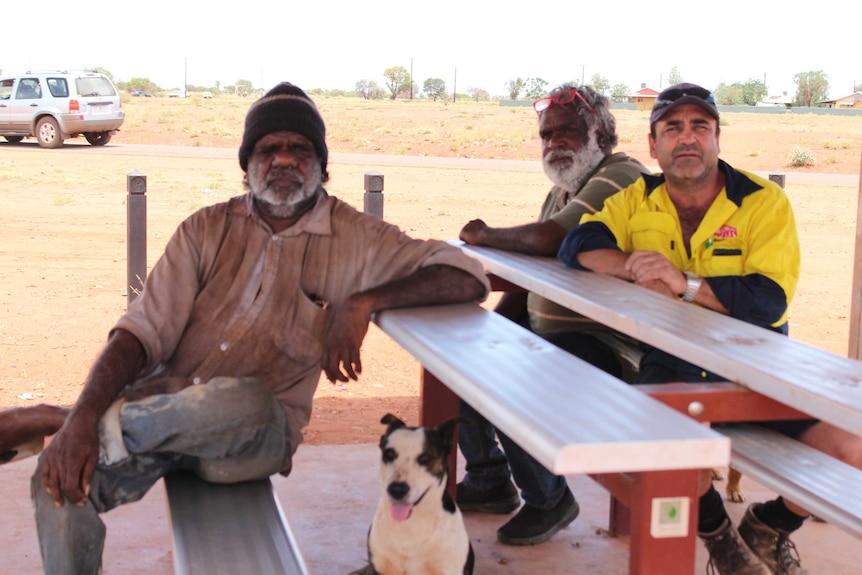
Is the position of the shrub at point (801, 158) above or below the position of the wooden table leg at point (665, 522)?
above

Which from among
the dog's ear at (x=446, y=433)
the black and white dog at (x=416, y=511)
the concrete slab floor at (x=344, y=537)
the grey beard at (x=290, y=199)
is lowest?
the concrete slab floor at (x=344, y=537)

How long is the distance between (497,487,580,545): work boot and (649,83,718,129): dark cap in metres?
1.42

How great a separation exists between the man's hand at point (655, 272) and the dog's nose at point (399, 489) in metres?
1.04

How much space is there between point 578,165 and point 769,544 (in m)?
1.66

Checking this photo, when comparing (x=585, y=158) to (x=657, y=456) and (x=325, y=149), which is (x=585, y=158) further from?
(x=657, y=456)

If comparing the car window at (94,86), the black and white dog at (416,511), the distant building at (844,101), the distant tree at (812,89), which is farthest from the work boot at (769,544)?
the distant tree at (812,89)

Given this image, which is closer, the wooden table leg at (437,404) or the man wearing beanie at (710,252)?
the man wearing beanie at (710,252)

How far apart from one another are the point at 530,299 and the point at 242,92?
88.5m

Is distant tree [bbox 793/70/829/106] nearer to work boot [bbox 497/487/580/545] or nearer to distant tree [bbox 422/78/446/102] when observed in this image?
distant tree [bbox 422/78/446/102]

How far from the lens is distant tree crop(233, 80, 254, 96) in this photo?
3541 inches

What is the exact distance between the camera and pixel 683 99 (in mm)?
3496

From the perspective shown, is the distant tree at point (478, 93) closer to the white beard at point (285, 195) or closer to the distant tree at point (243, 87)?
the distant tree at point (243, 87)

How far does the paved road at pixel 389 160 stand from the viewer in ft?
75.8

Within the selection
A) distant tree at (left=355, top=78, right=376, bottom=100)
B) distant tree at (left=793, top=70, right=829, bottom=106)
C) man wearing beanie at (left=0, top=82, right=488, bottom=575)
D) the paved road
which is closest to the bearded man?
man wearing beanie at (left=0, top=82, right=488, bottom=575)
